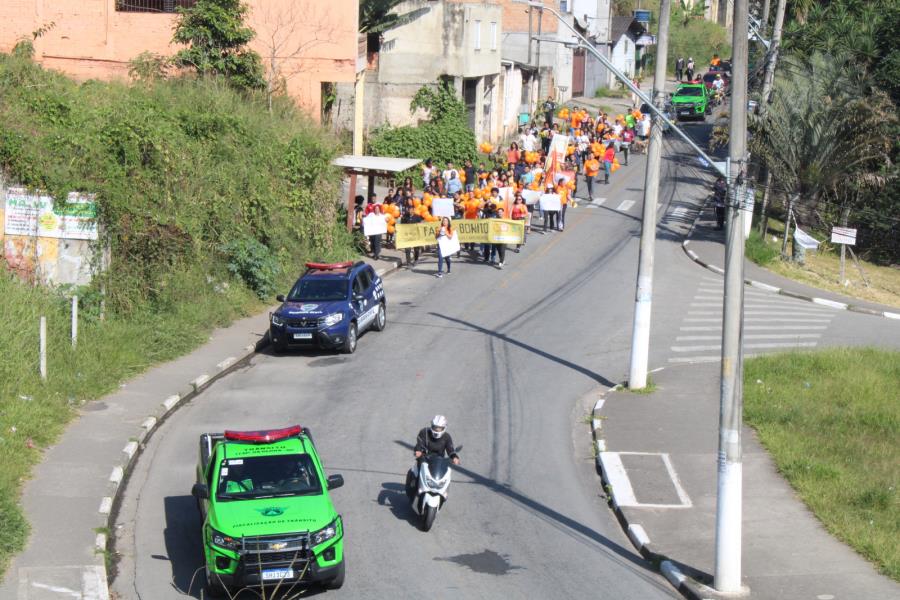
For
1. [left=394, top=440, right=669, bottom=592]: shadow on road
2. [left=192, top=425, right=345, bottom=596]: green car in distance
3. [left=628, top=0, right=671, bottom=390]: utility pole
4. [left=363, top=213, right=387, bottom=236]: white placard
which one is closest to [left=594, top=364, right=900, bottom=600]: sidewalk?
[left=394, top=440, right=669, bottom=592]: shadow on road

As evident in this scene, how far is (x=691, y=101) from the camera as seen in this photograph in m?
65.4

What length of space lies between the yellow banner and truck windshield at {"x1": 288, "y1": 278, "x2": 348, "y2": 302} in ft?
26.9

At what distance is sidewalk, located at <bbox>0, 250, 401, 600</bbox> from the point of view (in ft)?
44.9

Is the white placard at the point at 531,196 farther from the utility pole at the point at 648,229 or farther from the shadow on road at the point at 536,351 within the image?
the utility pole at the point at 648,229

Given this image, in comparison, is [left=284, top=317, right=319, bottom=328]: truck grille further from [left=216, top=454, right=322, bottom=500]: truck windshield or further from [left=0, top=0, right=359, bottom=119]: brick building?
[left=0, top=0, right=359, bottom=119]: brick building

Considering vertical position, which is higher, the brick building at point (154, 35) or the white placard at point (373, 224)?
the brick building at point (154, 35)

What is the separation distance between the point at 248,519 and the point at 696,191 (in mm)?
38891

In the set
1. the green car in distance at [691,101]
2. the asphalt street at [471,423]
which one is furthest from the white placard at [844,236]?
the green car in distance at [691,101]

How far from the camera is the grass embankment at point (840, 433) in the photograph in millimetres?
15867

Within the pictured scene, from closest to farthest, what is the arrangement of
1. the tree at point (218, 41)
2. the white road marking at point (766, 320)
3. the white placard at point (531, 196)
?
the white road marking at point (766, 320) < the tree at point (218, 41) < the white placard at point (531, 196)

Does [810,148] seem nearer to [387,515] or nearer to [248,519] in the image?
[387,515]

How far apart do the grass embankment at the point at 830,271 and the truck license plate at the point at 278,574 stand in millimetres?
25274

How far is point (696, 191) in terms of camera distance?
4912 centimetres

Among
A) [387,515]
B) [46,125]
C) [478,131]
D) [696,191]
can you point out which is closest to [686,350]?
[387,515]
